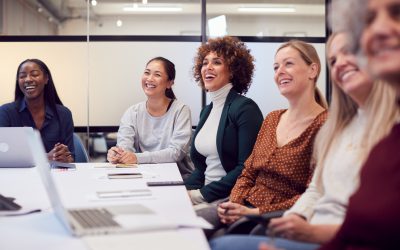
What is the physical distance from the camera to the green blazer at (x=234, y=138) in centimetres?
272

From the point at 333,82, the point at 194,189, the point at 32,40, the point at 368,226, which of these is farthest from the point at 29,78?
the point at 368,226

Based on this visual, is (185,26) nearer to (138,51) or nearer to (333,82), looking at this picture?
(138,51)

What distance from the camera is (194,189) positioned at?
3.03 m

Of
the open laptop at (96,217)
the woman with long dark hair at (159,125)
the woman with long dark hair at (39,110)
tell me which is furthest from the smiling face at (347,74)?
the woman with long dark hair at (39,110)

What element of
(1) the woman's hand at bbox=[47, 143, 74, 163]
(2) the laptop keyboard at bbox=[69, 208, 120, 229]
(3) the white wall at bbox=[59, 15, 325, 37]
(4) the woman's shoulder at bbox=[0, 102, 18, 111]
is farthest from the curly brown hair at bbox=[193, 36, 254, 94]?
(3) the white wall at bbox=[59, 15, 325, 37]

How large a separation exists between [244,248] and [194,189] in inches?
56.4

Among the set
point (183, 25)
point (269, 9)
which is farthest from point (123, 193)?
point (269, 9)

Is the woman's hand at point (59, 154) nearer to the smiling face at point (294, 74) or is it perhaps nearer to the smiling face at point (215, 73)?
the smiling face at point (215, 73)

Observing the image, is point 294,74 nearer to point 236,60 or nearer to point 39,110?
point 236,60

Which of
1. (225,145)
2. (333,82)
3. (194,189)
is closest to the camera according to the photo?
(333,82)

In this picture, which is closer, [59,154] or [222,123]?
[222,123]

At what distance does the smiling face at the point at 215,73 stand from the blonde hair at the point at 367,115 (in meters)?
1.22

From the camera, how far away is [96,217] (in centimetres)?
155

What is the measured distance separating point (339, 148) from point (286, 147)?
0.57 metres
